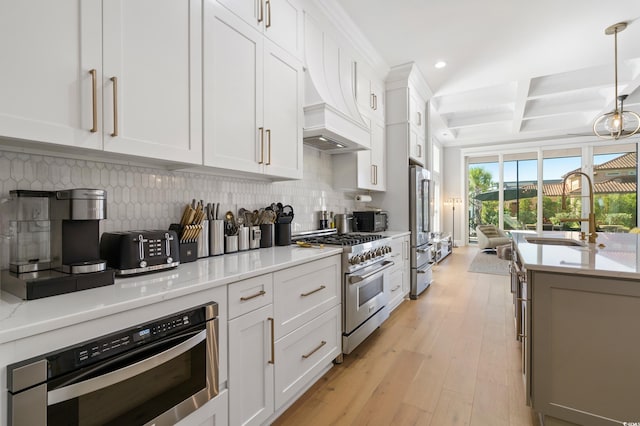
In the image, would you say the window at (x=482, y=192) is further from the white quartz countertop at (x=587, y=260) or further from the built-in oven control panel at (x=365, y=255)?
the white quartz countertop at (x=587, y=260)

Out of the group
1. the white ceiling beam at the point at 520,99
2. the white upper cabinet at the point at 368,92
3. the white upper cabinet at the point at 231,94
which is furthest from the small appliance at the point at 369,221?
the white ceiling beam at the point at 520,99

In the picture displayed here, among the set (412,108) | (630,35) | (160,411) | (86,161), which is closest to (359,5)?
(412,108)

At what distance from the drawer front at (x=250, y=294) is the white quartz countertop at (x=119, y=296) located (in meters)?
0.04

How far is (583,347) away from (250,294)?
1.64 metres

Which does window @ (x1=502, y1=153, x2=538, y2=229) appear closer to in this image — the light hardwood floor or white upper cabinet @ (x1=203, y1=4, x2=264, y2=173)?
the light hardwood floor

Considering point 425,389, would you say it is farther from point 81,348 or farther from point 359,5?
point 359,5

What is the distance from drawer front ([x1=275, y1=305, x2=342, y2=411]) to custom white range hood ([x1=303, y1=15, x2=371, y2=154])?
141 cm

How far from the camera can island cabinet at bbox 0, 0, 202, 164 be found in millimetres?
996

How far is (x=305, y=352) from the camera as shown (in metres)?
1.85

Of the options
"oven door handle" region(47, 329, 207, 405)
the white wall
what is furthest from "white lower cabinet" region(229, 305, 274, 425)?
the white wall

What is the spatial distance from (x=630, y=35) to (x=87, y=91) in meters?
4.97

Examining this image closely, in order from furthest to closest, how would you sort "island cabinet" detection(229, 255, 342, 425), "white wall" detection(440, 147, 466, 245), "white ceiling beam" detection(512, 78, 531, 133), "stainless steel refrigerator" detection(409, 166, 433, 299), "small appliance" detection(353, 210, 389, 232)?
"white wall" detection(440, 147, 466, 245), "white ceiling beam" detection(512, 78, 531, 133), "stainless steel refrigerator" detection(409, 166, 433, 299), "small appliance" detection(353, 210, 389, 232), "island cabinet" detection(229, 255, 342, 425)

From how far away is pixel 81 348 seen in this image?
85 cm

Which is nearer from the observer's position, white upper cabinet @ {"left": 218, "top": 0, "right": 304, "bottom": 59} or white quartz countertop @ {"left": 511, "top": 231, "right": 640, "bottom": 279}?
white quartz countertop @ {"left": 511, "top": 231, "right": 640, "bottom": 279}
